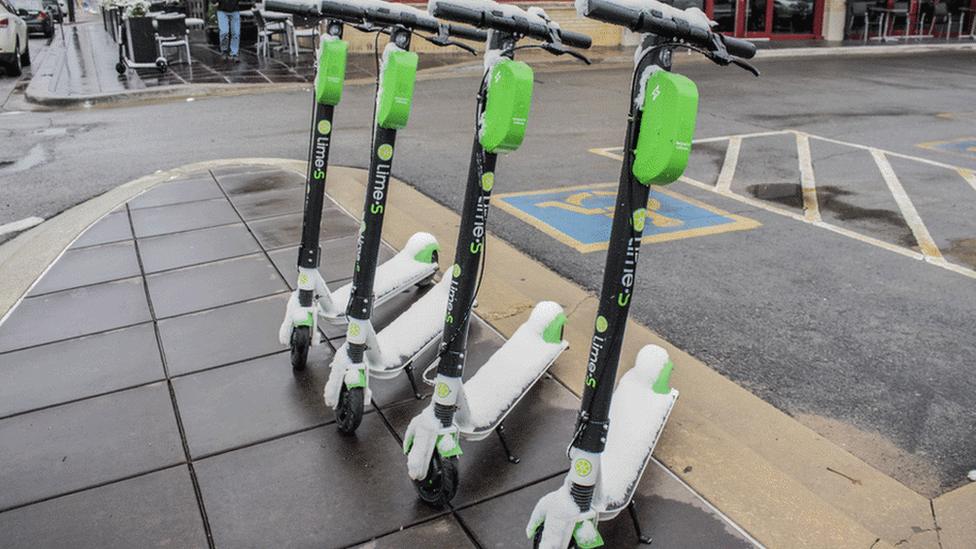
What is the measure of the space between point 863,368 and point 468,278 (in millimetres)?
2333

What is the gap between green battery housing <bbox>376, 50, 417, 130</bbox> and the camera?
292 centimetres

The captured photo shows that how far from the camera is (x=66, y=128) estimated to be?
10.9 meters

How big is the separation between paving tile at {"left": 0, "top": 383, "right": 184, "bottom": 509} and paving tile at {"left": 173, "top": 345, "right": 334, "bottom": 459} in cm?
10

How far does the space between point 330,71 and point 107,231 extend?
3.41m

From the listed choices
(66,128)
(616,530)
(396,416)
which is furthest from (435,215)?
(66,128)

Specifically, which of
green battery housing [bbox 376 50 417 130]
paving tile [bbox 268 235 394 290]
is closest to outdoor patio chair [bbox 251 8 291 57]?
paving tile [bbox 268 235 394 290]

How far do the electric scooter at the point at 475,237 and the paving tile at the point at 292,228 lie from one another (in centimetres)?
284

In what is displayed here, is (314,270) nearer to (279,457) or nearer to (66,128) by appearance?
(279,457)

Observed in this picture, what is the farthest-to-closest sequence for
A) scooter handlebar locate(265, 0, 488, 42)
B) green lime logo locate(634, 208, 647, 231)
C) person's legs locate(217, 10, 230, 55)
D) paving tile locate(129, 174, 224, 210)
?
1. person's legs locate(217, 10, 230, 55)
2. paving tile locate(129, 174, 224, 210)
3. scooter handlebar locate(265, 0, 488, 42)
4. green lime logo locate(634, 208, 647, 231)

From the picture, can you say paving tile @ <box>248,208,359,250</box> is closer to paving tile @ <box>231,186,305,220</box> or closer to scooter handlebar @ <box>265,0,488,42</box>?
paving tile @ <box>231,186,305,220</box>

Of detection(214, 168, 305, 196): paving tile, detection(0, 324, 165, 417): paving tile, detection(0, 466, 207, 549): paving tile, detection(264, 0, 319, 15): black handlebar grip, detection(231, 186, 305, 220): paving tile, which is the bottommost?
detection(0, 466, 207, 549): paving tile

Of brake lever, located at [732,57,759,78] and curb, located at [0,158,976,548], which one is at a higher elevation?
brake lever, located at [732,57,759,78]

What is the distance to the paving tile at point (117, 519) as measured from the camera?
8.78ft

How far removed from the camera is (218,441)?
3.24 metres
